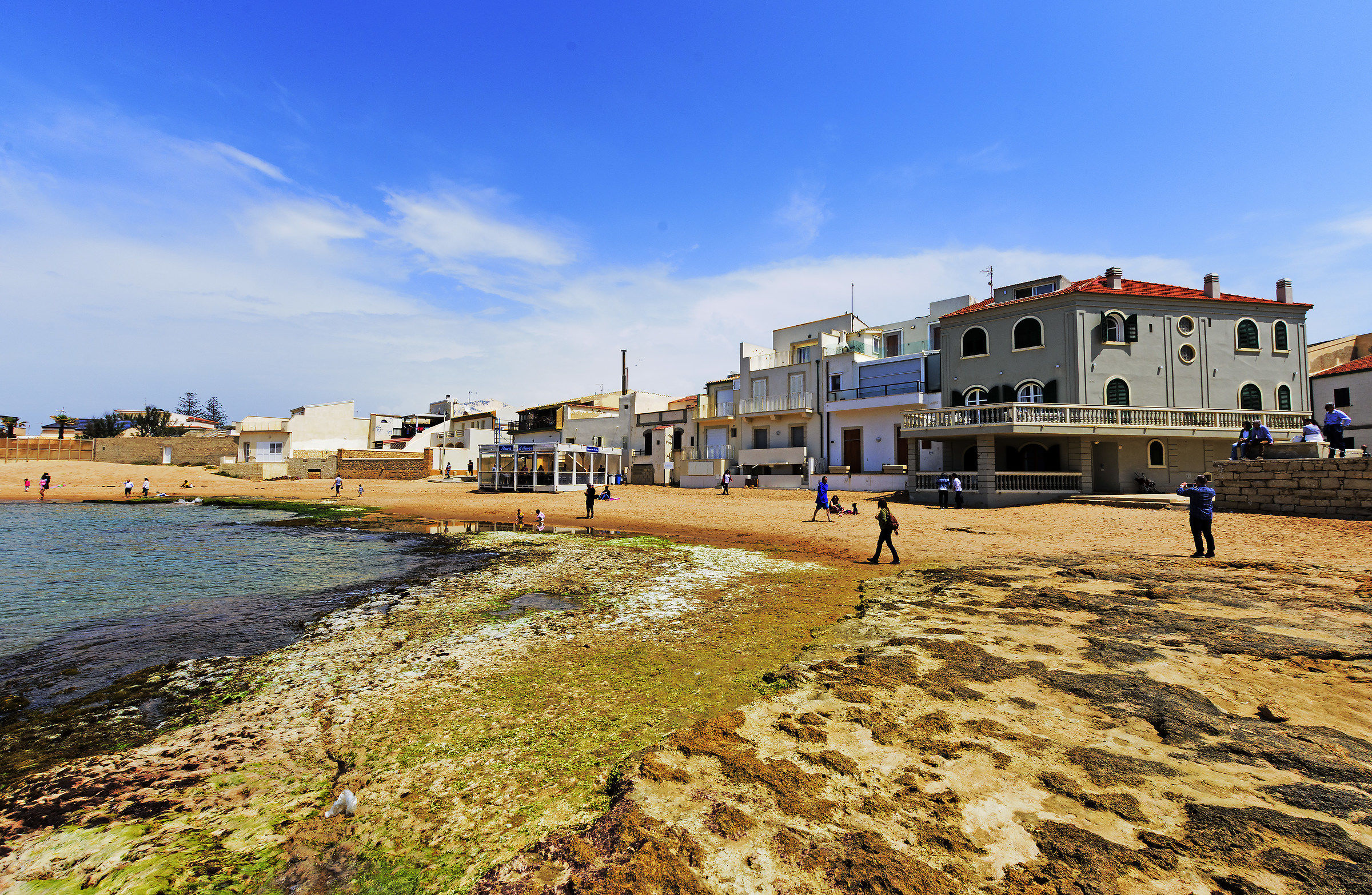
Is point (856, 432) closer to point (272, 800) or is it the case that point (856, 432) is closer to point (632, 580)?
point (632, 580)

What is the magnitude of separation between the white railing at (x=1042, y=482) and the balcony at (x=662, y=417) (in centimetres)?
2487

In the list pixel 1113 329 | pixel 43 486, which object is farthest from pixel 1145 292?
pixel 43 486

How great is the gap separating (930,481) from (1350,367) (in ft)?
89.5

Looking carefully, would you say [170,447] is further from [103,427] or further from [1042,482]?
[1042,482]

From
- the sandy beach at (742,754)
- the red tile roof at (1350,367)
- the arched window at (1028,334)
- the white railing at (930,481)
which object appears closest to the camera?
the sandy beach at (742,754)

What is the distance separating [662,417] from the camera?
47.1m

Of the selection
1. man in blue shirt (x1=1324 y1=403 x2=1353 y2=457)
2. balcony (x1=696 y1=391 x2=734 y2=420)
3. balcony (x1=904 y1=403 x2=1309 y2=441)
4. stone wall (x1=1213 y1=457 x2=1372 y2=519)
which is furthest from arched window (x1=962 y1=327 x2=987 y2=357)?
balcony (x1=696 y1=391 x2=734 y2=420)

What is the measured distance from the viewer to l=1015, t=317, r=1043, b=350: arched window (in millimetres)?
27281

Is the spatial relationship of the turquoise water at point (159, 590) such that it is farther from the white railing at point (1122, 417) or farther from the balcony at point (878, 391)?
the balcony at point (878, 391)

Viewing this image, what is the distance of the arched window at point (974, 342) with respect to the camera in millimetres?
29103

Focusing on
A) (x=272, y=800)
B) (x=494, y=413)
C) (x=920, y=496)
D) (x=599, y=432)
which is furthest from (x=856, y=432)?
(x=494, y=413)

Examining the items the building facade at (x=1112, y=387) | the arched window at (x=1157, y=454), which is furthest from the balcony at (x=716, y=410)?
the arched window at (x=1157, y=454)

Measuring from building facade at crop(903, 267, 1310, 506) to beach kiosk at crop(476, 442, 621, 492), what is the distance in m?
21.5

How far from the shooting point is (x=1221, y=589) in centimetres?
981
